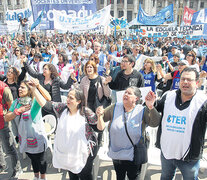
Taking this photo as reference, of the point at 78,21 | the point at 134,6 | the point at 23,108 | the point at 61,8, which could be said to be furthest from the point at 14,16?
the point at 134,6

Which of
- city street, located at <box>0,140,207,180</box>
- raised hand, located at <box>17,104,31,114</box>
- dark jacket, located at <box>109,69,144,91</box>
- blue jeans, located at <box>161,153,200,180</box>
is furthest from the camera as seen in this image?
dark jacket, located at <box>109,69,144,91</box>

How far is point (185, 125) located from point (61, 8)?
723 cm

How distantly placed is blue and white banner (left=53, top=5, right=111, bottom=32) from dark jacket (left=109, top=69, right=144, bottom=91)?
17.2 feet

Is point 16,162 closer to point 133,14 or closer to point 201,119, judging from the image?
point 201,119

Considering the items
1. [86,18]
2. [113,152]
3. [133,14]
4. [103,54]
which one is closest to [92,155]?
[113,152]

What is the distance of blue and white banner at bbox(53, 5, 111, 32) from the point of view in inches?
302

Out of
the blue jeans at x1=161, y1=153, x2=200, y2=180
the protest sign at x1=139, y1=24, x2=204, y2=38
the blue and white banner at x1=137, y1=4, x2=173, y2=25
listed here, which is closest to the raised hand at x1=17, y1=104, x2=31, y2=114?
the blue jeans at x1=161, y1=153, x2=200, y2=180

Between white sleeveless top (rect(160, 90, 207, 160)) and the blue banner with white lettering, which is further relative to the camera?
the blue banner with white lettering

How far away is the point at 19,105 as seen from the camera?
98.3 inches

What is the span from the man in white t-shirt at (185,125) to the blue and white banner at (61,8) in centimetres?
687

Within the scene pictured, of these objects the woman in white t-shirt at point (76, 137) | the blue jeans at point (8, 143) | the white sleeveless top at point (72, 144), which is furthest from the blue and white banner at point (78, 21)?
the white sleeveless top at point (72, 144)

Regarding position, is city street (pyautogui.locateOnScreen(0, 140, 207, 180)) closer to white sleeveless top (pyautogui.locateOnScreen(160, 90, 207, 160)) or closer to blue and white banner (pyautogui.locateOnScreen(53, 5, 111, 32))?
white sleeveless top (pyautogui.locateOnScreen(160, 90, 207, 160))

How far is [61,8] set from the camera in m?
7.69

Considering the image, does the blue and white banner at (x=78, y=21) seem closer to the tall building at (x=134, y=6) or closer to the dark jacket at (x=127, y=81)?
the dark jacket at (x=127, y=81)
